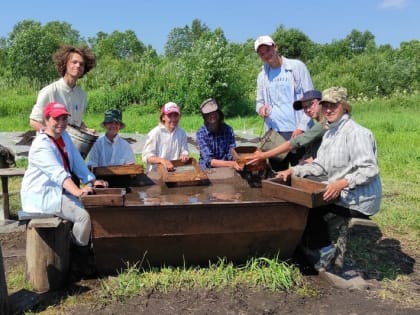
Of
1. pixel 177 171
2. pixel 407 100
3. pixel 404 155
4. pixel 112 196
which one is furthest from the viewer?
pixel 407 100

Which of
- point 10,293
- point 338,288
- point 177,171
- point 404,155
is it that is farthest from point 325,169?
point 404,155

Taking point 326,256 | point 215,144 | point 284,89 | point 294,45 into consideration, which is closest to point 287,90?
point 284,89

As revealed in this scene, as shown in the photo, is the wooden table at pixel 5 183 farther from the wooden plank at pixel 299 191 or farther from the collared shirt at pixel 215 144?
the wooden plank at pixel 299 191

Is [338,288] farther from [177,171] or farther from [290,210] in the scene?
[177,171]

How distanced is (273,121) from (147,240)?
6.20 ft

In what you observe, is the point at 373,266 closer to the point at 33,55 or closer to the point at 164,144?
the point at 164,144

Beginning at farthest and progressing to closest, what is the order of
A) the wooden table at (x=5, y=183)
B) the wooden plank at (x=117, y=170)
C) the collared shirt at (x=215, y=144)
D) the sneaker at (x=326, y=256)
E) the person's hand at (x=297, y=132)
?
the wooden table at (x=5, y=183) → the collared shirt at (x=215, y=144) → the person's hand at (x=297, y=132) → the wooden plank at (x=117, y=170) → the sneaker at (x=326, y=256)

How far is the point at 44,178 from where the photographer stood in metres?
4.15

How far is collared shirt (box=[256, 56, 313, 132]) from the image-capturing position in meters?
5.21

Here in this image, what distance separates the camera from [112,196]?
394 cm

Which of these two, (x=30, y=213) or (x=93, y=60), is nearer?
(x=30, y=213)

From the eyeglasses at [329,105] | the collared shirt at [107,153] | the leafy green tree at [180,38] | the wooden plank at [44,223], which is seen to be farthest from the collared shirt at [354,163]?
the leafy green tree at [180,38]

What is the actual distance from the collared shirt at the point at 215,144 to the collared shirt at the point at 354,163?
157 centimetres

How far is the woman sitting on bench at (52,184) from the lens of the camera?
4094mm
